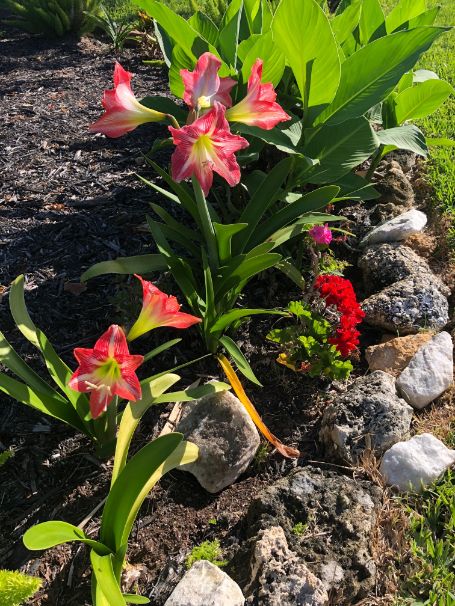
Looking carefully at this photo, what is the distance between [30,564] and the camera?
1.80 m

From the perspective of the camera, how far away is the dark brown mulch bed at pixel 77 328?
6.14 ft

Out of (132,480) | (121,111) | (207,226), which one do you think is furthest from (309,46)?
(132,480)

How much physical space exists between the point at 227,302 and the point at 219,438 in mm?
589

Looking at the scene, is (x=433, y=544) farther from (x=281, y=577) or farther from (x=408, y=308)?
(x=408, y=308)

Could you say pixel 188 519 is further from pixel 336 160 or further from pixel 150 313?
pixel 336 160

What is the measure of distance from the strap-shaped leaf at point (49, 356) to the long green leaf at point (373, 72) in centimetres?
161

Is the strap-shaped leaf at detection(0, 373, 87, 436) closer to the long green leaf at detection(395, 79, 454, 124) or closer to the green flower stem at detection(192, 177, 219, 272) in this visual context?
the green flower stem at detection(192, 177, 219, 272)

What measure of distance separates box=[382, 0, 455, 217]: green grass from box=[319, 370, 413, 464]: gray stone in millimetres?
1468

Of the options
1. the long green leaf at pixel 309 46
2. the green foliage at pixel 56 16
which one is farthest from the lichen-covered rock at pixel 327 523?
the green foliage at pixel 56 16

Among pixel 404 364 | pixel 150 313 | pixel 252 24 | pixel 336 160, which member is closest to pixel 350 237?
pixel 336 160

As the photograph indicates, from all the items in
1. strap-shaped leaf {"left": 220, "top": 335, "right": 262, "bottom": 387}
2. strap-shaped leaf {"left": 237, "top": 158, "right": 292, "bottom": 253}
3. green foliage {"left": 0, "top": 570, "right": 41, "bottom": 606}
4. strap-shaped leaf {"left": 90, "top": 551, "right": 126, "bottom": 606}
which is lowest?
strap-shaped leaf {"left": 220, "top": 335, "right": 262, "bottom": 387}

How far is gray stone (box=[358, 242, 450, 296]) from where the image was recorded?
2.79 metres

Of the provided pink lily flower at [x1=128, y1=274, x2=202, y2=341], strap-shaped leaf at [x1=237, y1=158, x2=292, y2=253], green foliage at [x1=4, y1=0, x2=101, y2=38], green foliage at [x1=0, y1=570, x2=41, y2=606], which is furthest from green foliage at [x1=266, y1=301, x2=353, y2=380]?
green foliage at [x1=4, y1=0, x2=101, y2=38]

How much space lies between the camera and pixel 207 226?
2227mm
